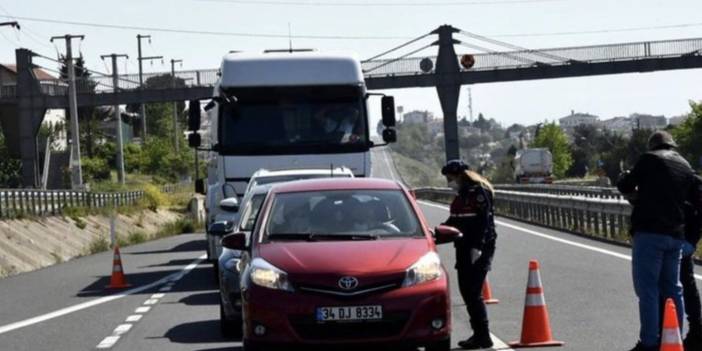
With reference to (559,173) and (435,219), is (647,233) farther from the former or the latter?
(559,173)

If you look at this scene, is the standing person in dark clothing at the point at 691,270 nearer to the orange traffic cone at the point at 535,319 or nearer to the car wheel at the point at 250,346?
the orange traffic cone at the point at 535,319

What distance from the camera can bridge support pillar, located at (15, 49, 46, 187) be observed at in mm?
70812

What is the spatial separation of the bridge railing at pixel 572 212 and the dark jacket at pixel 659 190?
56.7ft

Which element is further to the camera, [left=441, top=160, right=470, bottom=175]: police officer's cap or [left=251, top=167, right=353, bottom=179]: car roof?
[left=251, top=167, right=353, bottom=179]: car roof

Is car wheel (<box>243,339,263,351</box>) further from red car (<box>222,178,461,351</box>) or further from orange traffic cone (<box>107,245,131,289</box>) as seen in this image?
orange traffic cone (<box>107,245,131,289</box>)

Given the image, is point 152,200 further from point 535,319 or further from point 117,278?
point 535,319

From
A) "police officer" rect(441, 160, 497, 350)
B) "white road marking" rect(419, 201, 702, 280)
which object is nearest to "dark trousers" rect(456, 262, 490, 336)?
"police officer" rect(441, 160, 497, 350)

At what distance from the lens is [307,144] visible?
22.7 meters

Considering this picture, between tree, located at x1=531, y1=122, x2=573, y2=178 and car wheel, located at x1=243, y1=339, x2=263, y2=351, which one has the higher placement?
car wheel, located at x1=243, y1=339, x2=263, y2=351

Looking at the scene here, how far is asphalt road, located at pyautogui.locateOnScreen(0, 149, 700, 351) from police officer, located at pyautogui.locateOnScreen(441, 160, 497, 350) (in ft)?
2.77

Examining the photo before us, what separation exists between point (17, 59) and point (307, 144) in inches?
1994

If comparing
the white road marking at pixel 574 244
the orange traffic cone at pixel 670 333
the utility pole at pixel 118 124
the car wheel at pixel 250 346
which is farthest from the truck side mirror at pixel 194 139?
the utility pole at pixel 118 124

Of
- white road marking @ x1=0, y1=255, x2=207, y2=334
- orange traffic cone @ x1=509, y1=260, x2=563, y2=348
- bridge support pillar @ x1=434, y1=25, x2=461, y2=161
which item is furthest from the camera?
bridge support pillar @ x1=434, y1=25, x2=461, y2=161

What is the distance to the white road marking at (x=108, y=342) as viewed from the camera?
13923 mm
